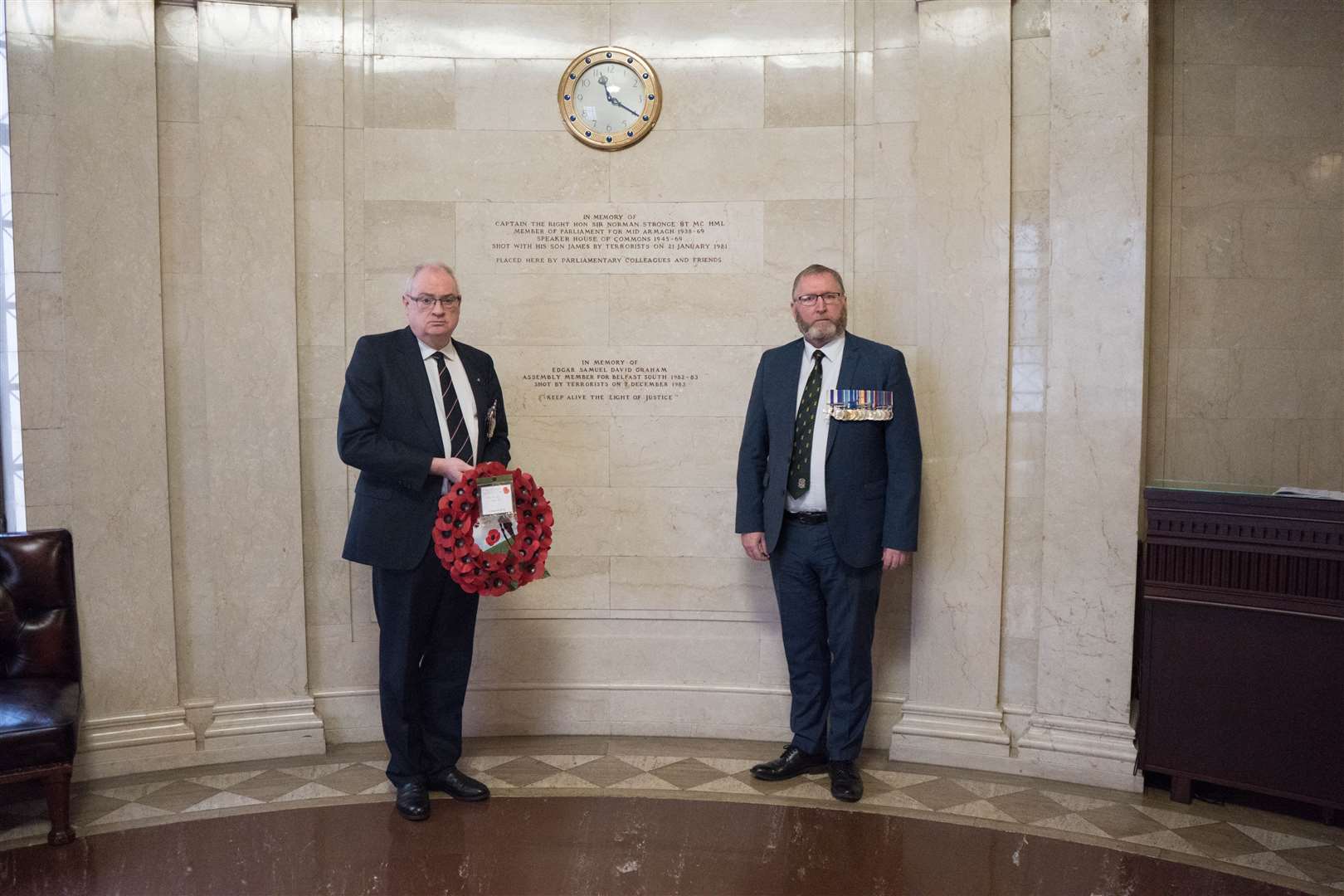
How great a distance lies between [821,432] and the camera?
3.90 meters

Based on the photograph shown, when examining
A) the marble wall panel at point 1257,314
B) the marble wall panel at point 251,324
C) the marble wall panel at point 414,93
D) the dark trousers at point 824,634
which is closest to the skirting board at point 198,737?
the marble wall panel at point 251,324

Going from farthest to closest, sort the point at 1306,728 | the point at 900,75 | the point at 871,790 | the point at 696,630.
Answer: the point at 696,630
the point at 900,75
the point at 871,790
the point at 1306,728

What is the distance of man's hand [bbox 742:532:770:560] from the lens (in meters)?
4.06

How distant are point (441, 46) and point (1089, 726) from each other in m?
3.93

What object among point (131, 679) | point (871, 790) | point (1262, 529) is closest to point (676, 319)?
point (871, 790)

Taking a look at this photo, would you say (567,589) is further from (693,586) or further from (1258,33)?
(1258,33)

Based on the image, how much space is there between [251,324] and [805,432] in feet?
7.63

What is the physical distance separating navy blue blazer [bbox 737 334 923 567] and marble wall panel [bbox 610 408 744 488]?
1.90 ft

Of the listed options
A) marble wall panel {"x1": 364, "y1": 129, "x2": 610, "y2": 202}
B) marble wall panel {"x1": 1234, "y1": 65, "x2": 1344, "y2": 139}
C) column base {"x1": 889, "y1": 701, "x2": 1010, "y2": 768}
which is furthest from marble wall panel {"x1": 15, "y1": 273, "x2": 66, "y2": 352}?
marble wall panel {"x1": 1234, "y1": 65, "x2": 1344, "y2": 139}

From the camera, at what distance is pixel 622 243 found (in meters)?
4.53

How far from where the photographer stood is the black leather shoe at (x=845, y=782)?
151 inches

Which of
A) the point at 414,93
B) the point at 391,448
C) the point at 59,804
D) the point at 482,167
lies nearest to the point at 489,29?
the point at 414,93

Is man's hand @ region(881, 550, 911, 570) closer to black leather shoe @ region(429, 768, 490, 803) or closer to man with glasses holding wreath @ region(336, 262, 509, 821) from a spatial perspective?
man with glasses holding wreath @ region(336, 262, 509, 821)

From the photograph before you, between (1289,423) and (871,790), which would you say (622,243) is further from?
(1289,423)
